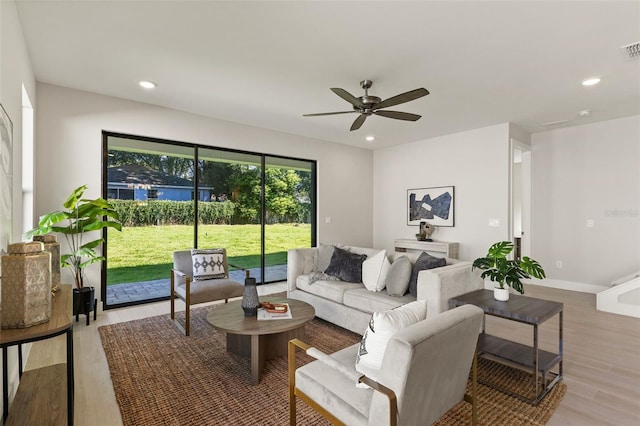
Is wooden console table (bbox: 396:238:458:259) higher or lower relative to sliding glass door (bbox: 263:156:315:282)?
lower

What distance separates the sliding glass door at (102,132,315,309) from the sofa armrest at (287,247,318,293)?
73 cm

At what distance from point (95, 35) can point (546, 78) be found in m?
4.44

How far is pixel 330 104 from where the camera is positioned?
4.22 meters

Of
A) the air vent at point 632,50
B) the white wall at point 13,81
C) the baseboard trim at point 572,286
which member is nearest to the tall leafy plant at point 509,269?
the air vent at point 632,50

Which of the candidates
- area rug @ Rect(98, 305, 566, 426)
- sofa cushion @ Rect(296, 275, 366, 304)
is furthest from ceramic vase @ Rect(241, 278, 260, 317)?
sofa cushion @ Rect(296, 275, 366, 304)

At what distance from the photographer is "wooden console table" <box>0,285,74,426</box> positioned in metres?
1.39

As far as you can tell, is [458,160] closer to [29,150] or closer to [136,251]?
[136,251]

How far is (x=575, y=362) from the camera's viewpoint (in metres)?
2.72

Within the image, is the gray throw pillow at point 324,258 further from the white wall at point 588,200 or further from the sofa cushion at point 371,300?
the white wall at point 588,200

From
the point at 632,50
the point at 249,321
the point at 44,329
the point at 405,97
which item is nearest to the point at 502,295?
the point at 405,97

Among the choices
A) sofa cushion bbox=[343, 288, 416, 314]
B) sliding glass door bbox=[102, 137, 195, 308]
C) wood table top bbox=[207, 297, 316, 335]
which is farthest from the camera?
sliding glass door bbox=[102, 137, 195, 308]

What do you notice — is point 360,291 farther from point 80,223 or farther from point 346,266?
point 80,223

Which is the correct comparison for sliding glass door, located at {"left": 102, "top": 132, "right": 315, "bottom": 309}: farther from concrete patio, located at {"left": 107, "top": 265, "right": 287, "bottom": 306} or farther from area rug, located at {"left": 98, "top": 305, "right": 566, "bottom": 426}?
area rug, located at {"left": 98, "top": 305, "right": 566, "bottom": 426}

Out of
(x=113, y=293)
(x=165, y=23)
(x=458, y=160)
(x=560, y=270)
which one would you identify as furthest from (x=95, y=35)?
(x=560, y=270)
